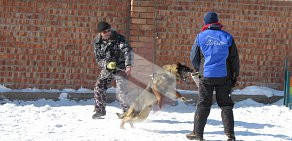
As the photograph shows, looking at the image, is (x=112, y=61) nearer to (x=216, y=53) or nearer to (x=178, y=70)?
(x=178, y=70)

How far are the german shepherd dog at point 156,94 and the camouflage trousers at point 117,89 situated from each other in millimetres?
478

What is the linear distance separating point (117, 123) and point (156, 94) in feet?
2.75

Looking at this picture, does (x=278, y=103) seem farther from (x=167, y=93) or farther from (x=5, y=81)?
(x=5, y=81)

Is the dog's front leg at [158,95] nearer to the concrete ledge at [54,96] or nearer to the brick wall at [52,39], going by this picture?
the concrete ledge at [54,96]

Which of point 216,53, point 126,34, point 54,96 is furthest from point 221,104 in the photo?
point 54,96

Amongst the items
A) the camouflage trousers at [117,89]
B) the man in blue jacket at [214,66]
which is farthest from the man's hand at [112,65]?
the man in blue jacket at [214,66]

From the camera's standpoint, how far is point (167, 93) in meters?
7.02

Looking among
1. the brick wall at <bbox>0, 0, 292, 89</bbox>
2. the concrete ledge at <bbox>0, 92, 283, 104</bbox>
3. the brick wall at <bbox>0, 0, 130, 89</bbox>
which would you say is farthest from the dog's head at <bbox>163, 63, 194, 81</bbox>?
the brick wall at <bbox>0, 0, 130, 89</bbox>

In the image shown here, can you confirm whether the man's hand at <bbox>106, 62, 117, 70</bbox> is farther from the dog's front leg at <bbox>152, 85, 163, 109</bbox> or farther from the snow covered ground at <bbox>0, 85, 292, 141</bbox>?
the snow covered ground at <bbox>0, 85, 292, 141</bbox>

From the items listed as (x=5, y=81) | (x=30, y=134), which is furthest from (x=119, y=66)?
(x=5, y=81)

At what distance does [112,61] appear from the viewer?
7465 mm

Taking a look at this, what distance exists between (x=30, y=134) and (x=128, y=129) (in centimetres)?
146

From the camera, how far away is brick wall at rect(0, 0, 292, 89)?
8.81 meters

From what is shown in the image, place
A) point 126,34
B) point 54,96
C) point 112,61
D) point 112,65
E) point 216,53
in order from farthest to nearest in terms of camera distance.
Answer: point 126,34 < point 54,96 < point 112,61 < point 112,65 < point 216,53
